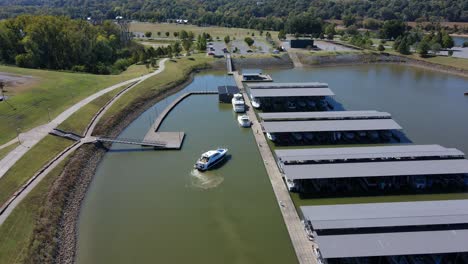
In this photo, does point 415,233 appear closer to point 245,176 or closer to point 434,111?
point 245,176

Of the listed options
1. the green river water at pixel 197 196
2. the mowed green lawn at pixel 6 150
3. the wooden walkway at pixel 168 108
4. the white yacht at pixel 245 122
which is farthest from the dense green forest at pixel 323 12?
the mowed green lawn at pixel 6 150

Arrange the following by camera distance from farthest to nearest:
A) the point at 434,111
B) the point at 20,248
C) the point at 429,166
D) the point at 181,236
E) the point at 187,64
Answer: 1. the point at 187,64
2. the point at 434,111
3. the point at 429,166
4. the point at 181,236
5. the point at 20,248

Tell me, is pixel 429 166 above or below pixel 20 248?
above

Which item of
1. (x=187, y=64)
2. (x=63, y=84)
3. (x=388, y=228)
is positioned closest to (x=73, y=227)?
(x=388, y=228)

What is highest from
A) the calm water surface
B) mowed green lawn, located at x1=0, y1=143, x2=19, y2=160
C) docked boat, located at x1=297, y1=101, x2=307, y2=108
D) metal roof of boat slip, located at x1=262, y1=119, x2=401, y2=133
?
docked boat, located at x1=297, y1=101, x2=307, y2=108

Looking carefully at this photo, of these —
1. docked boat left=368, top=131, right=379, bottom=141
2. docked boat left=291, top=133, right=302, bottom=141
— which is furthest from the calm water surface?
docked boat left=368, top=131, right=379, bottom=141

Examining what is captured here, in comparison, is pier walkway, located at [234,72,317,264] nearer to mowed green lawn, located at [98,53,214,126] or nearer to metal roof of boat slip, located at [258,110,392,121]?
metal roof of boat slip, located at [258,110,392,121]
